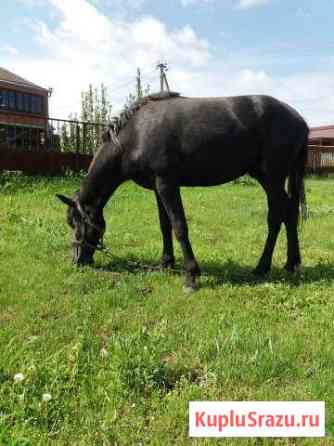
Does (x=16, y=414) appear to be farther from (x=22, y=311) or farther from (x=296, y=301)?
(x=296, y=301)

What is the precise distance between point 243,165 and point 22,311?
285 centimetres

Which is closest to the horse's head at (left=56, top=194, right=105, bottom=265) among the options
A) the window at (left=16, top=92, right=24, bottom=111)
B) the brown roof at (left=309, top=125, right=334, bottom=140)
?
the window at (left=16, top=92, right=24, bottom=111)

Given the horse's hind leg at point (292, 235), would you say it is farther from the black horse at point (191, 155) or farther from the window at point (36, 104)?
the window at point (36, 104)

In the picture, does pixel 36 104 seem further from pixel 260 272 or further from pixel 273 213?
pixel 260 272

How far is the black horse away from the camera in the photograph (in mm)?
4898

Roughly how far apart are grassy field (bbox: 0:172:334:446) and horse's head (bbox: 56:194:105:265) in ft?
0.65

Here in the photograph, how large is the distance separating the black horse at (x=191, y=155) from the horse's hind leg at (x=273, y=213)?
0.01 m

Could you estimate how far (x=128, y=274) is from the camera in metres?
5.25

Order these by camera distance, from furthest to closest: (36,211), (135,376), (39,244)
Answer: (36,211)
(39,244)
(135,376)

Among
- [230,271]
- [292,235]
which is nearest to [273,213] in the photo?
[292,235]

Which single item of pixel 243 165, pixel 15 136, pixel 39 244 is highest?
pixel 15 136

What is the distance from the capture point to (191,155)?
492 cm

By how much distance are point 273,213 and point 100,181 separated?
210 cm

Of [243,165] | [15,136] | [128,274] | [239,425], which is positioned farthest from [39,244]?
[15,136]
